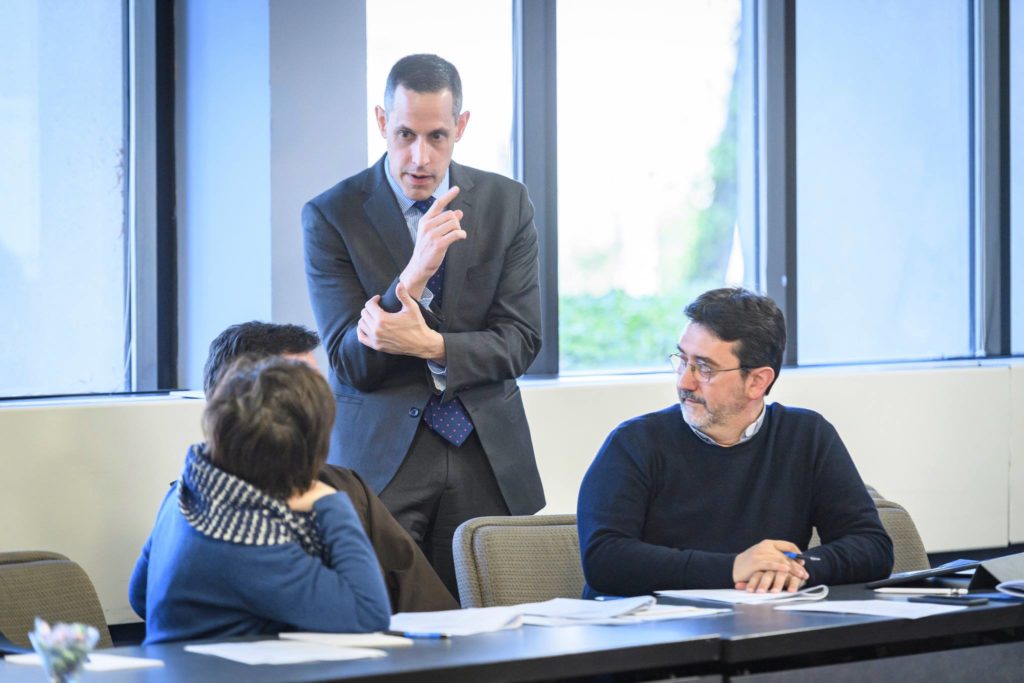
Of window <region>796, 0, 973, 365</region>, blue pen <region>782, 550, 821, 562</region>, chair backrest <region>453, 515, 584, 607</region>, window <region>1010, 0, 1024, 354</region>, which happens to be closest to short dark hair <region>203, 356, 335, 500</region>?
chair backrest <region>453, 515, 584, 607</region>

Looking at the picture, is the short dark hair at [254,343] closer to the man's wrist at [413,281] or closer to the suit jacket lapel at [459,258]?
the man's wrist at [413,281]

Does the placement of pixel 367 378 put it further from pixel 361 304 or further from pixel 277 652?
pixel 277 652

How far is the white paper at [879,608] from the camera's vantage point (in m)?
2.34

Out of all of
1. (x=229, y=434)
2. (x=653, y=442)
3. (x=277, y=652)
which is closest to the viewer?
(x=277, y=652)

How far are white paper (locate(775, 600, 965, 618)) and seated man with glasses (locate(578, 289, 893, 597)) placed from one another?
0.39 metres

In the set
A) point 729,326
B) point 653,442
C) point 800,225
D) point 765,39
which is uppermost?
point 765,39

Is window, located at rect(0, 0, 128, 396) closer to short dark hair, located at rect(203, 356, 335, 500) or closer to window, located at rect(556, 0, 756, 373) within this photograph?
window, located at rect(556, 0, 756, 373)

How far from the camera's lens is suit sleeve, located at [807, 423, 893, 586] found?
2842mm

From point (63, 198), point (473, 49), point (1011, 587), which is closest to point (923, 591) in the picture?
point (1011, 587)

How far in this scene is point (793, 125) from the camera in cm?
546

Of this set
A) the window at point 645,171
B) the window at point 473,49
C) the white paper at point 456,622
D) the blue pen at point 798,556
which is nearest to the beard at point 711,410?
the blue pen at point 798,556

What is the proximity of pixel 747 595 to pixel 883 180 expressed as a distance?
11.3 ft

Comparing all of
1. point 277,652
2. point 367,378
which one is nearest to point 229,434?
point 277,652

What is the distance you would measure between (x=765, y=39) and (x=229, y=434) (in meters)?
3.87
